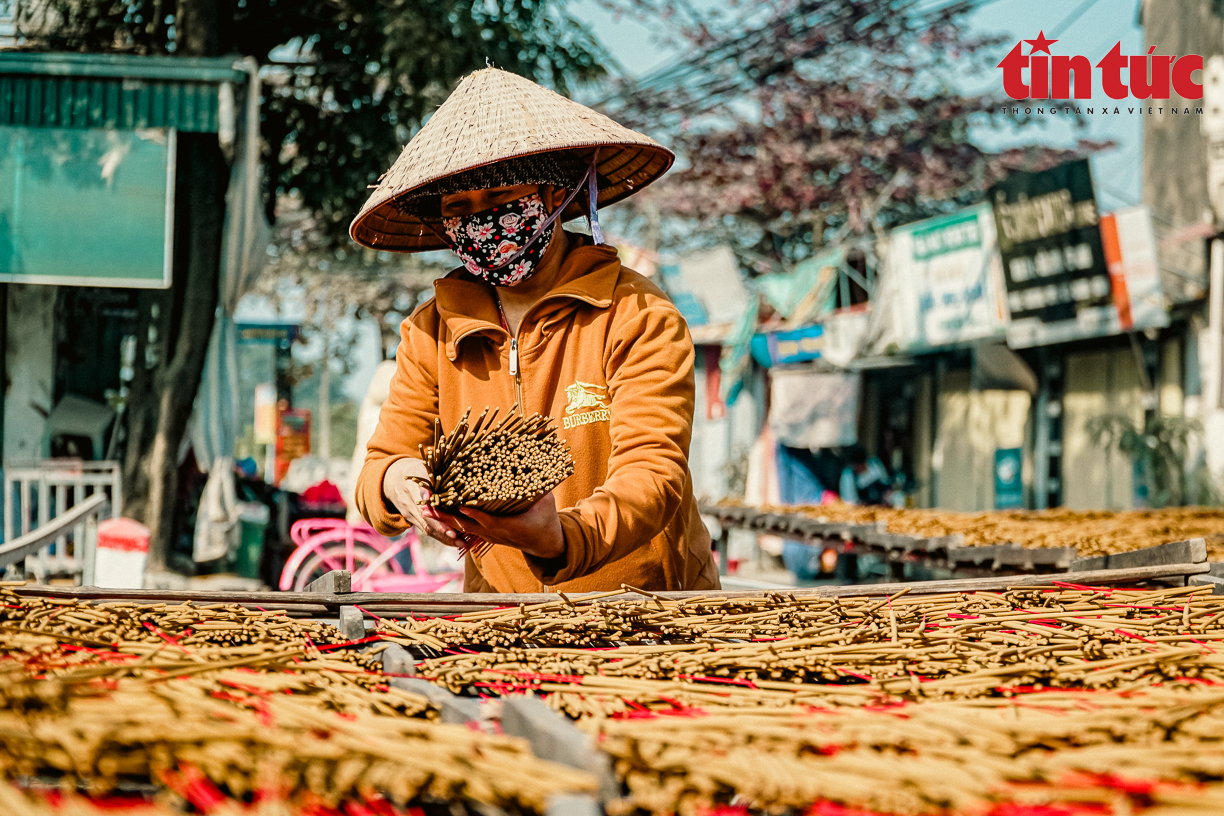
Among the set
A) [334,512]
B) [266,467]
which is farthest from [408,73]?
[266,467]

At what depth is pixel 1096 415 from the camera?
10445 millimetres

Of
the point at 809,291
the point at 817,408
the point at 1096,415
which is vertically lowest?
the point at 1096,415

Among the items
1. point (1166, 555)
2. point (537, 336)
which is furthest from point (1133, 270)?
point (537, 336)

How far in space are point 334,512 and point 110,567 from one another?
230 cm

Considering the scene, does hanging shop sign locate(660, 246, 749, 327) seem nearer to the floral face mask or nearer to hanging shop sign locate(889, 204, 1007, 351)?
hanging shop sign locate(889, 204, 1007, 351)

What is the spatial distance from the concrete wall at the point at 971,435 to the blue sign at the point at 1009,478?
0.10 metres

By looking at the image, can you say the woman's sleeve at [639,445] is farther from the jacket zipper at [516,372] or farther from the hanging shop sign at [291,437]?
the hanging shop sign at [291,437]

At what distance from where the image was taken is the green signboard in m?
7.61

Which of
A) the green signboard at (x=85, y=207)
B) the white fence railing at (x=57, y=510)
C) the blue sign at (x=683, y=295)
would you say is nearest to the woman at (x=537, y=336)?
the white fence railing at (x=57, y=510)

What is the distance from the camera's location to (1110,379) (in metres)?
10.3

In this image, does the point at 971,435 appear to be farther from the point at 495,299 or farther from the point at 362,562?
the point at 495,299

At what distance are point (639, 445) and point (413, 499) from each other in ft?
1.52

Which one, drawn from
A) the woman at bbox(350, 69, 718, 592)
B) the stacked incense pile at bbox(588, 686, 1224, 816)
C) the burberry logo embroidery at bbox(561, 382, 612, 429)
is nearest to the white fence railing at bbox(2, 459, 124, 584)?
the woman at bbox(350, 69, 718, 592)

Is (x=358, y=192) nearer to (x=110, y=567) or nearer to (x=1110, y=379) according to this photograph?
(x=110, y=567)
